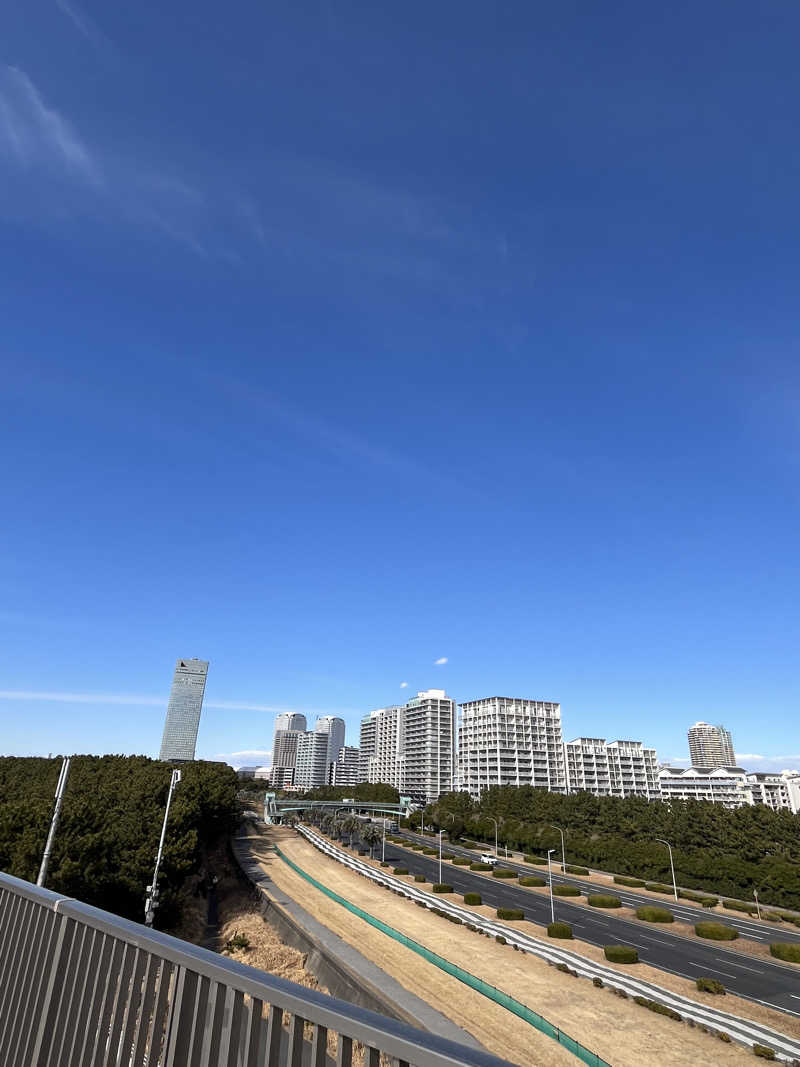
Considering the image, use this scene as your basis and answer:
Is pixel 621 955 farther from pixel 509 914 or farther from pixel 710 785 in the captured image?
pixel 710 785

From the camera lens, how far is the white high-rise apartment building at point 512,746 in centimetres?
16750

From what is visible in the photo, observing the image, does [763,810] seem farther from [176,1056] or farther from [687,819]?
[176,1056]

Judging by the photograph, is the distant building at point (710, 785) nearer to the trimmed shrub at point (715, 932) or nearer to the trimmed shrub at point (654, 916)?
the trimmed shrub at point (654, 916)

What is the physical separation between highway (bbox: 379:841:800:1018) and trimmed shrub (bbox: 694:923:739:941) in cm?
69

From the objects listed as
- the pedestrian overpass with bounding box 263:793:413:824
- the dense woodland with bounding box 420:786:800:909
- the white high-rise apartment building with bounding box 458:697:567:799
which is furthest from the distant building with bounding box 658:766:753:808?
the dense woodland with bounding box 420:786:800:909

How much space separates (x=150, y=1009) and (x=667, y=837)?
97.5 meters

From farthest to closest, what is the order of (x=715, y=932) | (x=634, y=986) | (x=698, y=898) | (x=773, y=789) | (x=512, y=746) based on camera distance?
(x=773, y=789) → (x=512, y=746) → (x=698, y=898) → (x=715, y=932) → (x=634, y=986)

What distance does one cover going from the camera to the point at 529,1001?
3375 centimetres

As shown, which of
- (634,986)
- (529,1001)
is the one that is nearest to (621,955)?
(634,986)

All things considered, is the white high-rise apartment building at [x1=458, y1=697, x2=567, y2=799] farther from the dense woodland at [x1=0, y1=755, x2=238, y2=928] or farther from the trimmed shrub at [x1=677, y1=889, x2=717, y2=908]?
the dense woodland at [x1=0, y1=755, x2=238, y2=928]

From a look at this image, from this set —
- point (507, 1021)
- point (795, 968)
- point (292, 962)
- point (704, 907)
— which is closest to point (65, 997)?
point (507, 1021)

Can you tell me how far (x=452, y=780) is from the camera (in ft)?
651

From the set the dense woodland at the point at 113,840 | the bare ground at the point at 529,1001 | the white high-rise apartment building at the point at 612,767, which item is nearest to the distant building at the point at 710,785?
the white high-rise apartment building at the point at 612,767

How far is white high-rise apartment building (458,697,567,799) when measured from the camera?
167500 mm
